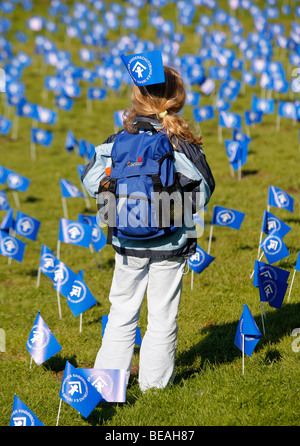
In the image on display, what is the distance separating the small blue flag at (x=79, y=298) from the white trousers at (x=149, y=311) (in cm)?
125

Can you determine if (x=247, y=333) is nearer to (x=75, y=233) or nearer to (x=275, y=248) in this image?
(x=275, y=248)

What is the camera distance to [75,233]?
624 cm

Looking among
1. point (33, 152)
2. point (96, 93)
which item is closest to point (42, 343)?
point (33, 152)

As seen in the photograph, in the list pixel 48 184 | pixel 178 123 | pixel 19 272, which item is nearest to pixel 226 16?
pixel 48 184

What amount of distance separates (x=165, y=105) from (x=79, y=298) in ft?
7.25

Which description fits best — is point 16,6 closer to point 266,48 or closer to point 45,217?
point 266,48

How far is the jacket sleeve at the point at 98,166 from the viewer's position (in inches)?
149

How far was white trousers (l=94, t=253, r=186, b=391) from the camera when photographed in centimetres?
380

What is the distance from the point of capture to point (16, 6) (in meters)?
29.6

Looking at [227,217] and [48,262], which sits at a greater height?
[227,217]

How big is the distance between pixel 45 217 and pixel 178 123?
6184 mm

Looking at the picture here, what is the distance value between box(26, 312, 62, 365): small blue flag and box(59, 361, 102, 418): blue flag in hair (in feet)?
2.51

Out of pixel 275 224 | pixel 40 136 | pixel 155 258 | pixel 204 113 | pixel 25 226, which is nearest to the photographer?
pixel 155 258

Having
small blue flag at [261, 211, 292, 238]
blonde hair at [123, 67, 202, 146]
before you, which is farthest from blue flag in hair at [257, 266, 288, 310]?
blonde hair at [123, 67, 202, 146]
